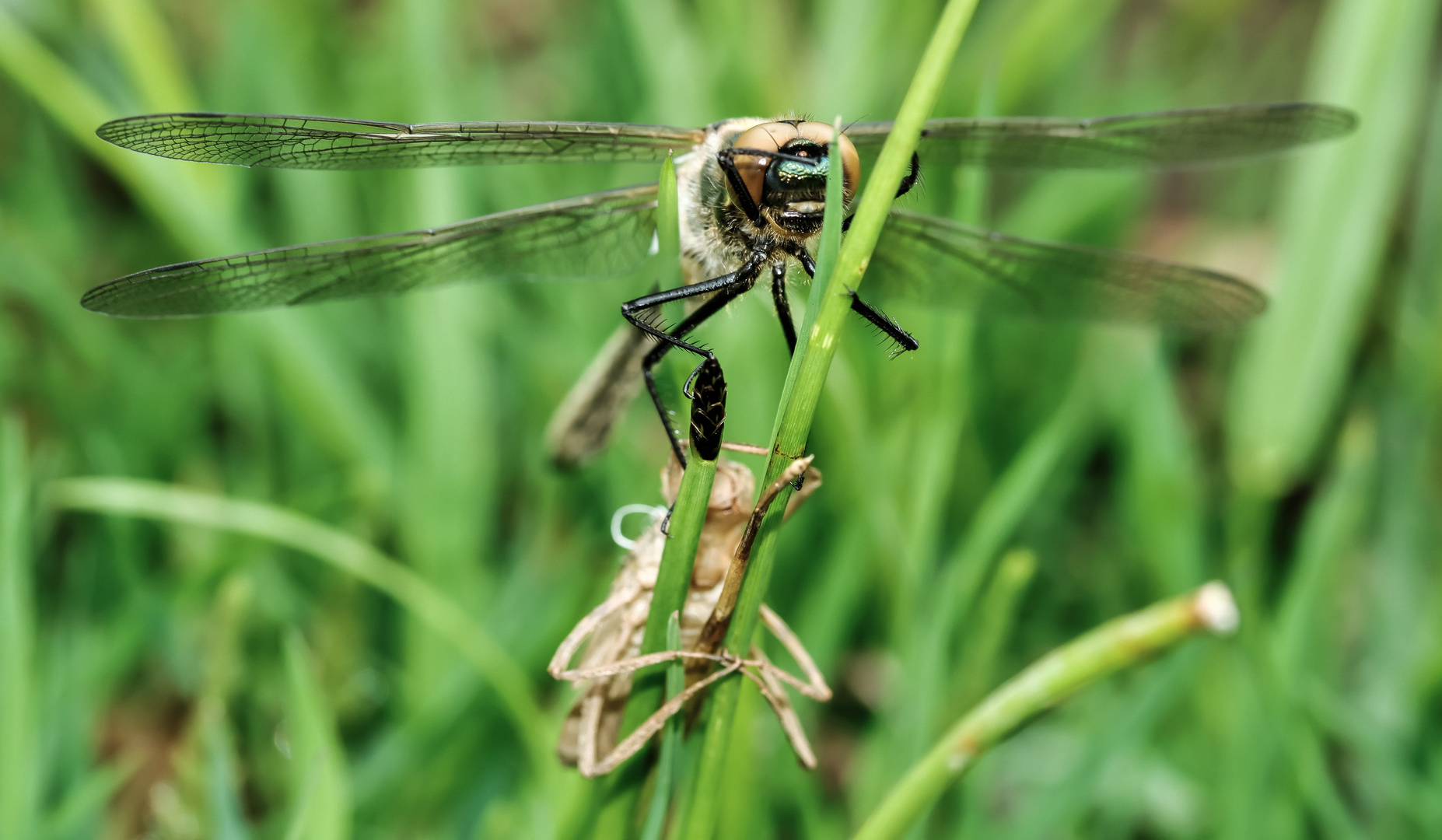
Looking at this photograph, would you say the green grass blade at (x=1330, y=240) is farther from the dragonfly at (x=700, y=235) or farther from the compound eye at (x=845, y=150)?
the compound eye at (x=845, y=150)

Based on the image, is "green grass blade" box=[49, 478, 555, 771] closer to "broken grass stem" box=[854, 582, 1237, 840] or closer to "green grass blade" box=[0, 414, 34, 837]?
"green grass blade" box=[0, 414, 34, 837]

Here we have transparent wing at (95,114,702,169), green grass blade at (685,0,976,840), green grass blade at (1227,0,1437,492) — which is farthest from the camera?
green grass blade at (1227,0,1437,492)

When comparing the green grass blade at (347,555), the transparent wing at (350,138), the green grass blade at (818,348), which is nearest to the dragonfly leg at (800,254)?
the transparent wing at (350,138)

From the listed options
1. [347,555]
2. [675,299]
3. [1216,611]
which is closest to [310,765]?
[347,555]

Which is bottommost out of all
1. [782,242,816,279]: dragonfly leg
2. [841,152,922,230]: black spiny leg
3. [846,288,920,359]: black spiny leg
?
[846,288,920,359]: black spiny leg

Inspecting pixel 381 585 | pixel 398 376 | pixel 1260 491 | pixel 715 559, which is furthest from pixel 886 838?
pixel 398 376

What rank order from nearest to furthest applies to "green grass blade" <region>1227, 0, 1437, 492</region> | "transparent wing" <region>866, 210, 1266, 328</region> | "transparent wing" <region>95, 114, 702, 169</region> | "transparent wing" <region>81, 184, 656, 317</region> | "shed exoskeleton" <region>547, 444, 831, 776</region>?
"shed exoskeleton" <region>547, 444, 831, 776</region> → "transparent wing" <region>95, 114, 702, 169</region> → "transparent wing" <region>81, 184, 656, 317</region> → "transparent wing" <region>866, 210, 1266, 328</region> → "green grass blade" <region>1227, 0, 1437, 492</region>

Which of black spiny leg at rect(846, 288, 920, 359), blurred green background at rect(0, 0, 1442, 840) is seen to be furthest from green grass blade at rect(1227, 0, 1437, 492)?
black spiny leg at rect(846, 288, 920, 359)

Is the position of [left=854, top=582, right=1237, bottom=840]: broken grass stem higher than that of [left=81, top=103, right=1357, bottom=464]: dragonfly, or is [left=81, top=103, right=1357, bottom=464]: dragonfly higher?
[left=81, top=103, right=1357, bottom=464]: dragonfly

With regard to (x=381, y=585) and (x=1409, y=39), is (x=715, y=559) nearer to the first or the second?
(x=381, y=585)
